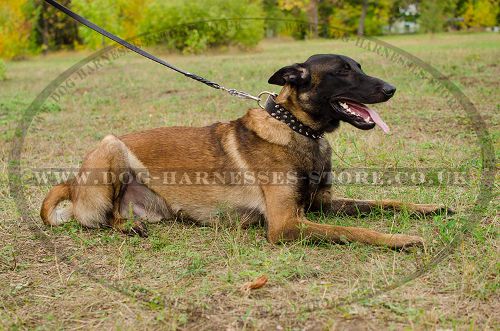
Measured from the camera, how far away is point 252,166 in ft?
12.5

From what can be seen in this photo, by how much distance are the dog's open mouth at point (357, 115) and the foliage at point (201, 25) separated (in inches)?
785

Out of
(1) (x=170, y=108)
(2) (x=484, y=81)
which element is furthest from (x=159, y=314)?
(2) (x=484, y=81)

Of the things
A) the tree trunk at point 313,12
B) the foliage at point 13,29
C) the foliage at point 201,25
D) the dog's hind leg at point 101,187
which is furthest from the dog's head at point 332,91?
the tree trunk at point 313,12

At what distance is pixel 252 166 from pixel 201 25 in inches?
801

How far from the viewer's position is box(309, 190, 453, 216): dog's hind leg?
395cm

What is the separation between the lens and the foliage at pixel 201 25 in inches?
917

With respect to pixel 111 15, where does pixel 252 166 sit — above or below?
below

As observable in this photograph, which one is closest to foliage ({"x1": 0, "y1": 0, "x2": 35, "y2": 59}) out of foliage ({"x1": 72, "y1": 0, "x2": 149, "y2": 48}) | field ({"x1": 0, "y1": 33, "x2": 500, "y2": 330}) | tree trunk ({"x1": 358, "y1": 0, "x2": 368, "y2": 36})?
foliage ({"x1": 72, "y1": 0, "x2": 149, "y2": 48})

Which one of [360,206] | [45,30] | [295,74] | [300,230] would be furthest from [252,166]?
[45,30]

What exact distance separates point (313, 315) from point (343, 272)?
22.5 inches

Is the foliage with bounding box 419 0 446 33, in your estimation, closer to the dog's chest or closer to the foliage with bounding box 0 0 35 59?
the foliage with bounding box 0 0 35 59

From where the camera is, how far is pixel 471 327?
2328mm

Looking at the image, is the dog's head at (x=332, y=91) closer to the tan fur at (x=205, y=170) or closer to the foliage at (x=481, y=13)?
the tan fur at (x=205, y=170)

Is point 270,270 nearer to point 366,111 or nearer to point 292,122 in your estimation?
point 292,122
